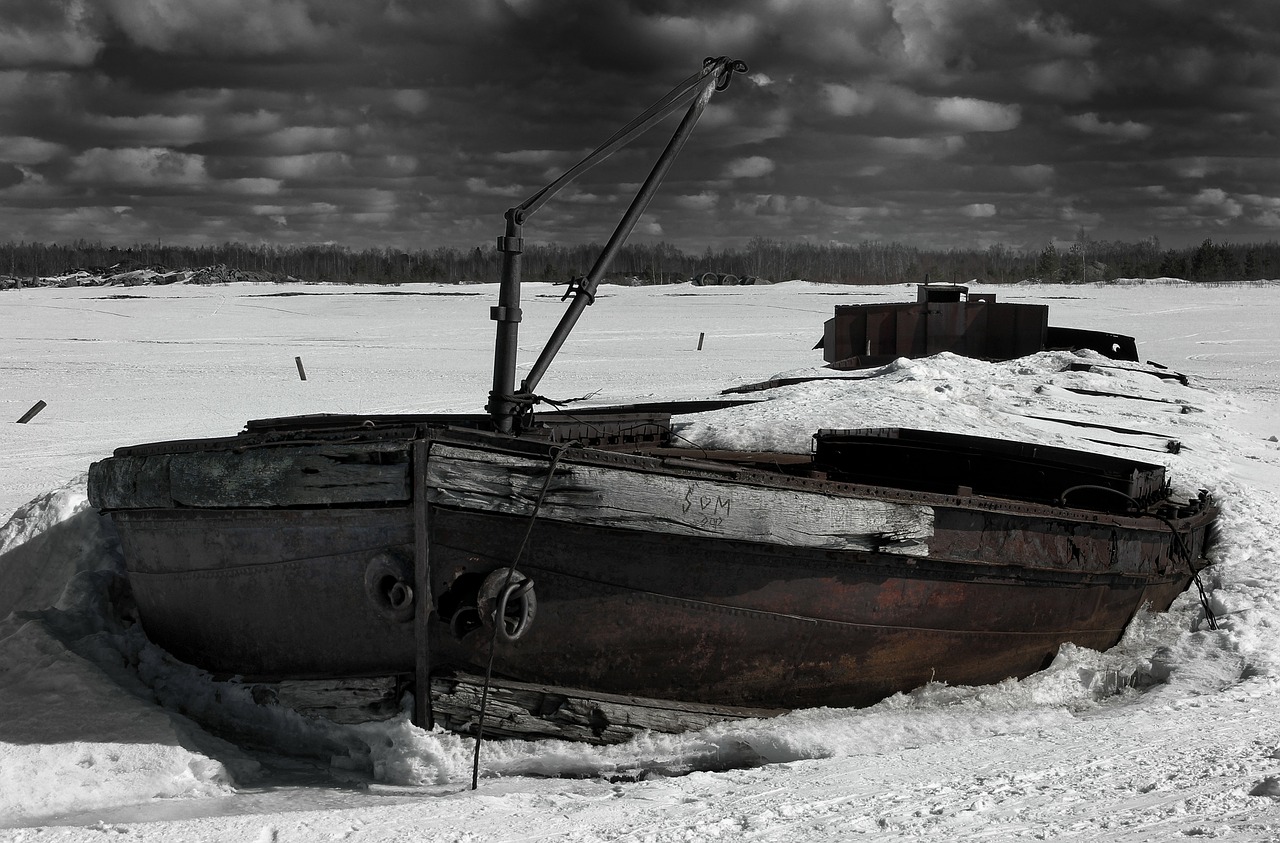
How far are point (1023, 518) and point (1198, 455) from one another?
6633 millimetres

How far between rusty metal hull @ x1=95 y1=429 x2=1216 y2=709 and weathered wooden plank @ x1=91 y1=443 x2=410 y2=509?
0.02 m

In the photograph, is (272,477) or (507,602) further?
(272,477)

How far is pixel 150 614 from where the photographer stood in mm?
5133

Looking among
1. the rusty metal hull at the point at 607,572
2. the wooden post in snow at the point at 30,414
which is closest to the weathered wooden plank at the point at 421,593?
the rusty metal hull at the point at 607,572

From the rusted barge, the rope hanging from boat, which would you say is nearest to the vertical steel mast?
the rusted barge

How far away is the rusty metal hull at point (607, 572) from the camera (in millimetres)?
4215

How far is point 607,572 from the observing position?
4.33 m

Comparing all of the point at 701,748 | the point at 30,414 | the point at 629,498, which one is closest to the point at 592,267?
the point at 629,498

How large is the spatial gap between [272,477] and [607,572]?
136cm

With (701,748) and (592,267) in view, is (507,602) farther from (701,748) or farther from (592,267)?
(592,267)

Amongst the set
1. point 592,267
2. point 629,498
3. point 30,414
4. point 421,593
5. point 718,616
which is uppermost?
point 592,267

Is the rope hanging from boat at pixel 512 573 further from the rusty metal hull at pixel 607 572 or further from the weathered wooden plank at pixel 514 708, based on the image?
the weathered wooden plank at pixel 514 708

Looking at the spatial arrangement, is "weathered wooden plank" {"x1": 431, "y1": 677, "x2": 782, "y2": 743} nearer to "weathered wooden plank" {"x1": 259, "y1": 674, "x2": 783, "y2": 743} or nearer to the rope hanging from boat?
"weathered wooden plank" {"x1": 259, "y1": 674, "x2": 783, "y2": 743}

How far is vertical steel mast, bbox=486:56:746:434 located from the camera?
16.3 feet
